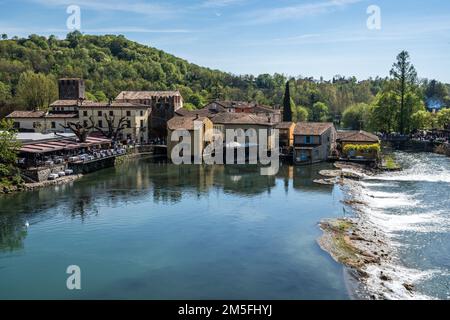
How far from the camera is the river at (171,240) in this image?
20.5 meters

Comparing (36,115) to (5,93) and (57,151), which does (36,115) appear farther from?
(5,93)

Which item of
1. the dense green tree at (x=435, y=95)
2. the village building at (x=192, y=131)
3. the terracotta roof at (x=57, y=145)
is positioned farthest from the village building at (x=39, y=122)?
the dense green tree at (x=435, y=95)

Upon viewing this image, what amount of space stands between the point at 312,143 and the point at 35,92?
170ft

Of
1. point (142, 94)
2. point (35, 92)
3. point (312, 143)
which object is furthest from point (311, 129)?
point (35, 92)

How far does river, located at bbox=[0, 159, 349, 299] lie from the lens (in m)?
20.5

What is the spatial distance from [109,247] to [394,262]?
1443 centimetres

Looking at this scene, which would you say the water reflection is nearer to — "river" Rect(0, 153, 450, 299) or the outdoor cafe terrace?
"river" Rect(0, 153, 450, 299)

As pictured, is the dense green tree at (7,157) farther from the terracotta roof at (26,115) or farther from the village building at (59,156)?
the terracotta roof at (26,115)

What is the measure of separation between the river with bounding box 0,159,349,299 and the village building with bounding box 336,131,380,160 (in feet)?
46.3

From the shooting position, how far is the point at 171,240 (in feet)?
88.4
